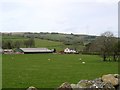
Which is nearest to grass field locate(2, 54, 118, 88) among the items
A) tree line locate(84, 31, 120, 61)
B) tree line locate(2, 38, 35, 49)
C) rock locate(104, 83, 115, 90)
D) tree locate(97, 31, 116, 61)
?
rock locate(104, 83, 115, 90)

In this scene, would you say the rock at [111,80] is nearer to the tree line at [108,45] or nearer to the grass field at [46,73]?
the grass field at [46,73]

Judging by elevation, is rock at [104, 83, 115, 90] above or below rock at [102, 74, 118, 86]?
below

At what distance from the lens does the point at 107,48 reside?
87938 millimetres

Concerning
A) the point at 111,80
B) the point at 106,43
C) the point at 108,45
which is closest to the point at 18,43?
the point at 106,43

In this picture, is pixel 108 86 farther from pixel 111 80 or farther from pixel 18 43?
pixel 18 43

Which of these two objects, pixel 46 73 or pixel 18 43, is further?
pixel 18 43

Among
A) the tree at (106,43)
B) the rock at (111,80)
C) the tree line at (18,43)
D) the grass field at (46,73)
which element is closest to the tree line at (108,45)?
the tree at (106,43)

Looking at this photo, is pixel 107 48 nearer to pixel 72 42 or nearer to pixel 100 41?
pixel 100 41

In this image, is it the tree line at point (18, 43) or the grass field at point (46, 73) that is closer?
the grass field at point (46, 73)

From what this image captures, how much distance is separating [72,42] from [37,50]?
114ft

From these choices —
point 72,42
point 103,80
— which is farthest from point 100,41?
point 72,42

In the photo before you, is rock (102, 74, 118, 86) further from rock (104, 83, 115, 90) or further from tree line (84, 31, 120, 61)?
tree line (84, 31, 120, 61)

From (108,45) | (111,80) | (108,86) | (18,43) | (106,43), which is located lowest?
(108,86)

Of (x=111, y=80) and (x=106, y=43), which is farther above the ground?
(x=106, y=43)
